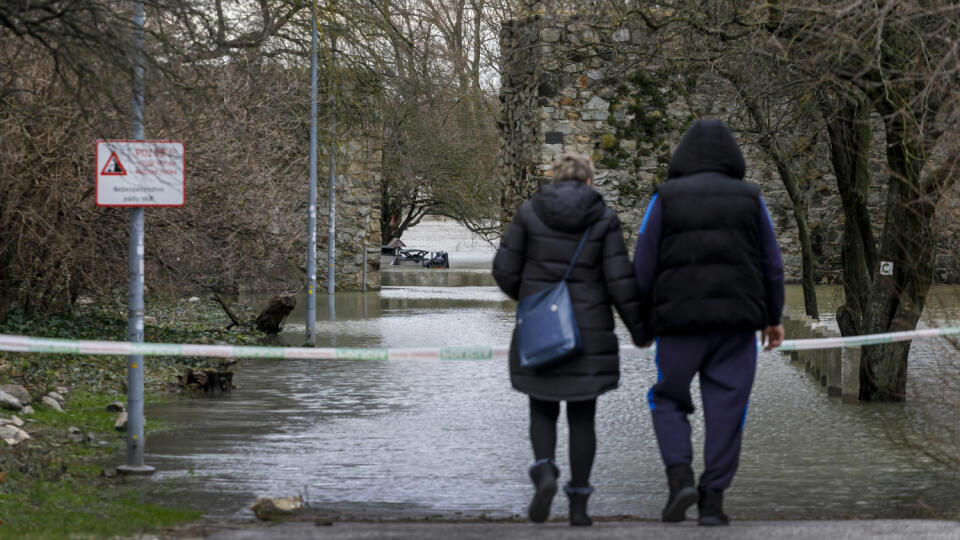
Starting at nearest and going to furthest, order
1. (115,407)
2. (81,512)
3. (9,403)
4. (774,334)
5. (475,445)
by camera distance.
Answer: (774,334)
(81,512)
(475,445)
(9,403)
(115,407)

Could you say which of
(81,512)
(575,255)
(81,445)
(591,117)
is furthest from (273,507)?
(591,117)

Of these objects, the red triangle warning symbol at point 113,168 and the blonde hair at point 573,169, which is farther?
the red triangle warning symbol at point 113,168

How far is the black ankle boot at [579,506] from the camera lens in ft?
22.5

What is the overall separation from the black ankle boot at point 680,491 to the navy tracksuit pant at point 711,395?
4 centimetres

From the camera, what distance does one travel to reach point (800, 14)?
1383 cm

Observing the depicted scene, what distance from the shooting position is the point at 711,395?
6859 mm

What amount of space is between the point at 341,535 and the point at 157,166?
12.8 ft

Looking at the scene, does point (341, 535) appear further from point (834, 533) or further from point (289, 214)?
point (289, 214)

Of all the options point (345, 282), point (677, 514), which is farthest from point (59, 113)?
point (345, 282)

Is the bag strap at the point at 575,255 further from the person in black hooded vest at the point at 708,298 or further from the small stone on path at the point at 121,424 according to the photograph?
the small stone on path at the point at 121,424

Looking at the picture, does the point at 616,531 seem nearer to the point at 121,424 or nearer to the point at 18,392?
the point at 121,424

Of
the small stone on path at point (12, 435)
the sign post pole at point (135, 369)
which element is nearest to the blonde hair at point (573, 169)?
the sign post pole at point (135, 369)

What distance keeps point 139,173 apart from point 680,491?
4744 millimetres

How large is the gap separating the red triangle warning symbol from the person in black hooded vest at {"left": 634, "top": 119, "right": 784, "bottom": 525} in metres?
4.30
